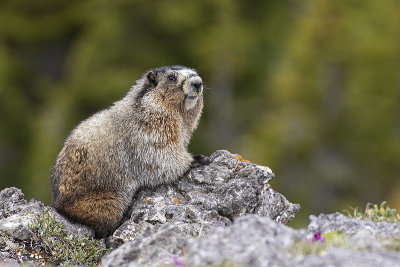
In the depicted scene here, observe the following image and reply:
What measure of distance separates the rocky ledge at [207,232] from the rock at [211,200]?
17mm

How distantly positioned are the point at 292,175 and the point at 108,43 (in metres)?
11.8

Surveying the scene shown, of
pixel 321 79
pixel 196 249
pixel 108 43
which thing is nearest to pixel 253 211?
pixel 196 249

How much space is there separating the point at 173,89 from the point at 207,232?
309 centimetres

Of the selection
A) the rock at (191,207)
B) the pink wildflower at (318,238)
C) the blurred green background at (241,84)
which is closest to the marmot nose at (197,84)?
the rock at (191,207)

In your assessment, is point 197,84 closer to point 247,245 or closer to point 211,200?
point 211,200

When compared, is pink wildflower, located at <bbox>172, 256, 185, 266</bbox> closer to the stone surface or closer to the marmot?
the stone surface

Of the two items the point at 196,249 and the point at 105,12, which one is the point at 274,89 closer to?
the point at 105,12

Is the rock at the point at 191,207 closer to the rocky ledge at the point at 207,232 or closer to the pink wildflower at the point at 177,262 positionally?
the rocky ledge at the point at 207,232

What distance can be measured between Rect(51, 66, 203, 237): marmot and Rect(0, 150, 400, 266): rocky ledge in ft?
0.92

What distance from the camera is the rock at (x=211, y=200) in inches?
441

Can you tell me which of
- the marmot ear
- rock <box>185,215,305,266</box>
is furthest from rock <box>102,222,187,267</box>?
the marmot ear

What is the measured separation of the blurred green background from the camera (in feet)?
118

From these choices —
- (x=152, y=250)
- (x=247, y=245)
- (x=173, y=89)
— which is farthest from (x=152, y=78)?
(x=247, y=245)

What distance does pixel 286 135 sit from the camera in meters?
37.8
